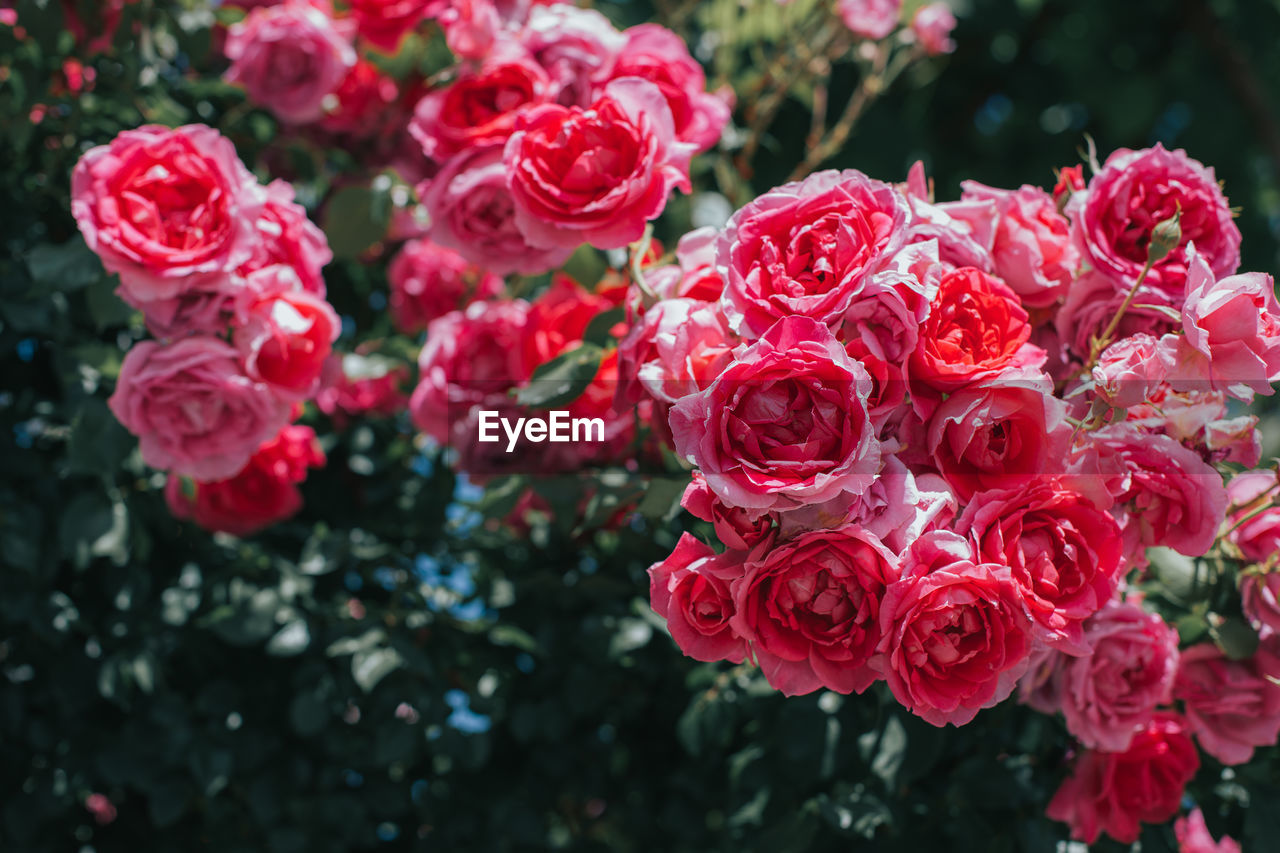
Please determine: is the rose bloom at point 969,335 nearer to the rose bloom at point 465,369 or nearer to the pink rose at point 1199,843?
the rose bloom at point 465,369

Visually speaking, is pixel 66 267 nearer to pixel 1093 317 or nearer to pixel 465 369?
pixel 465 369

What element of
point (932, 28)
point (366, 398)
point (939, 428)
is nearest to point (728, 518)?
point (939, 428)

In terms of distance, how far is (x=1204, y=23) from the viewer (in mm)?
2475

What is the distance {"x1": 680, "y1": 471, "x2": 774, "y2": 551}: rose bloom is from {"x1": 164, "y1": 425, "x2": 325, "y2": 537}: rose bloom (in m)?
0.74

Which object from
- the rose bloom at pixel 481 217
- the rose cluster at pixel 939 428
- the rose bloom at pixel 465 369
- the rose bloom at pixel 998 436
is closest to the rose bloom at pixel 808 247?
the rose cluster at pixel 939 428

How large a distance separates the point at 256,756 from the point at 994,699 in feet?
3.06

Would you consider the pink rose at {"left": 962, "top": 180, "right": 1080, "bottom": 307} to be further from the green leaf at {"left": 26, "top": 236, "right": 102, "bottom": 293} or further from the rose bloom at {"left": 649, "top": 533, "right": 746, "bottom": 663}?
the green leaf at {"left": 26, "top": 236, "right": 102, "bottom": 293}

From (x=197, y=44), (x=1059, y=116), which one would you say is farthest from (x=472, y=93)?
(x=1059, y=116)

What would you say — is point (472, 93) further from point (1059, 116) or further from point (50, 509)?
point (1059, 116)

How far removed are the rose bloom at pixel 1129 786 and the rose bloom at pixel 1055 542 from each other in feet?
1.14

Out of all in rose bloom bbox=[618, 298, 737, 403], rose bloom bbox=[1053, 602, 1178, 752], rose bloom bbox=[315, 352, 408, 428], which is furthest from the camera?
rose bloom bbox=[315, 352, 408, 428]

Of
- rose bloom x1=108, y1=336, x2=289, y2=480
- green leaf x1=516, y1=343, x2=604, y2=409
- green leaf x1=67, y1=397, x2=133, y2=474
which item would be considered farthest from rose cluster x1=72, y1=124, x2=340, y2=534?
green leaf x1=516, y1=343, x2=604, y2=409

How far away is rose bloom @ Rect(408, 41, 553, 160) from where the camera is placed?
1061 mm

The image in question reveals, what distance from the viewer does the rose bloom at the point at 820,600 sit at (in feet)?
2.20
